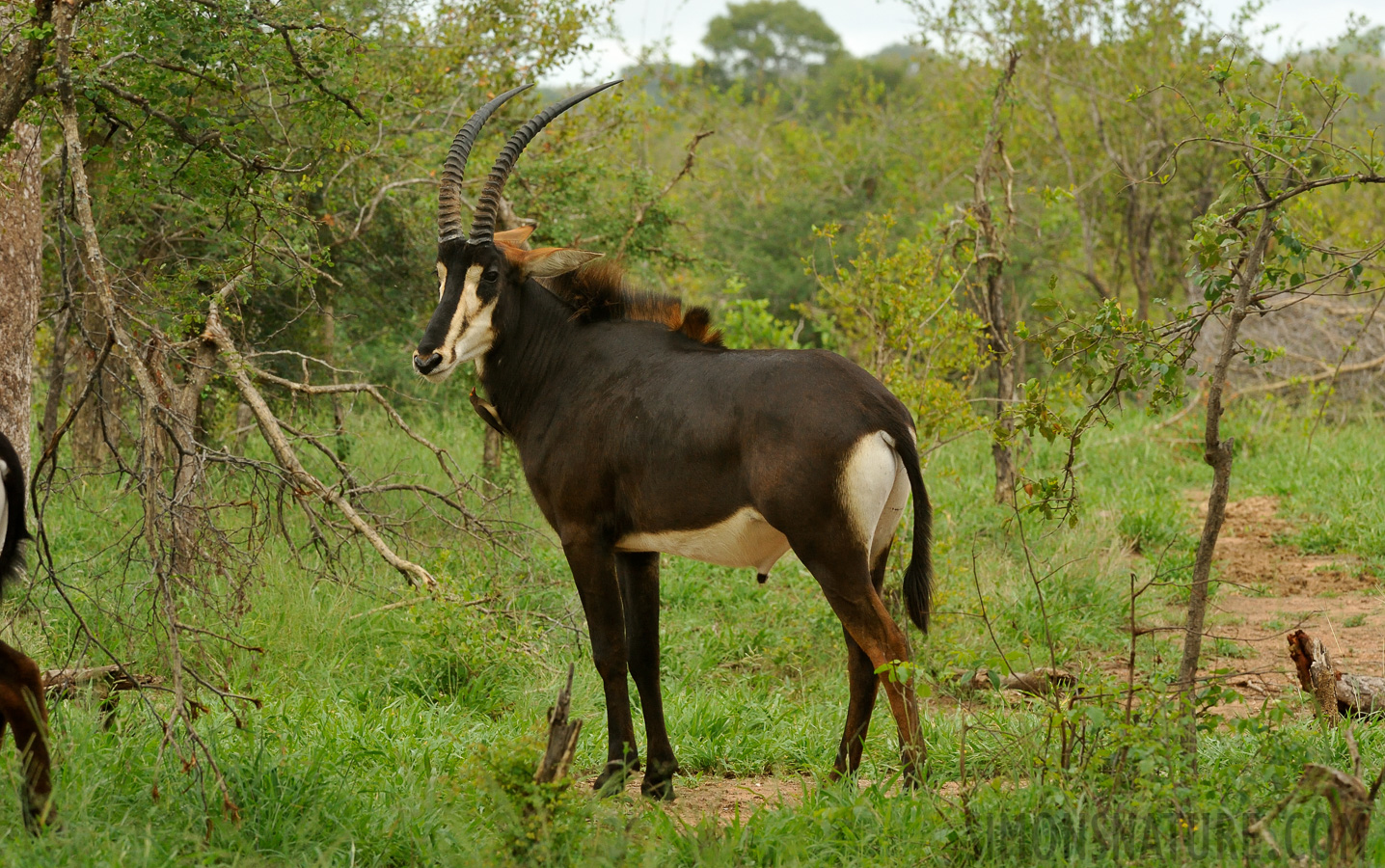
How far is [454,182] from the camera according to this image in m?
4.69

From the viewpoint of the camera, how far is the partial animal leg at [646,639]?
446 cm

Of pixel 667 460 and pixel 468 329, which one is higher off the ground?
A: pixel 468 329

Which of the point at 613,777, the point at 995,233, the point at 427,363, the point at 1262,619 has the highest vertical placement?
the point at 995,233

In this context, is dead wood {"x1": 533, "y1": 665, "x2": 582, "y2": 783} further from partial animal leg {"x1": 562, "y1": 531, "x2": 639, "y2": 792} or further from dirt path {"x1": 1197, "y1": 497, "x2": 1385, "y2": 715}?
dirt path {"x1": 1197, "y1": 497, "x2": 1385, "y2": 715}

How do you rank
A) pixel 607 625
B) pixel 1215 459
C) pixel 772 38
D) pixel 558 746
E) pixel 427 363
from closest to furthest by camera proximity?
pixel 558 746, pixel 1215 459, pixel 427 363, pixel 607 625, pixel 772 38

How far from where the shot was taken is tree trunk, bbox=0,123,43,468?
18.1ft

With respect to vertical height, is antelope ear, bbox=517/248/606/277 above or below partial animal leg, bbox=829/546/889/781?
above

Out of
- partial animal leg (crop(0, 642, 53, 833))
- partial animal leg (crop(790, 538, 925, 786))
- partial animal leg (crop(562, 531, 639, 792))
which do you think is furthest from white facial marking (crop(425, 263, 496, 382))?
partial animal leg (crop(0, 642, 53, 833))

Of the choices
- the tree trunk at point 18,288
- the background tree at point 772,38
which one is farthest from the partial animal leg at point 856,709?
the background tree at point 772,38

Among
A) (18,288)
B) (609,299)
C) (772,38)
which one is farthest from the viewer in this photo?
(772,38)

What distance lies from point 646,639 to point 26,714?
206 cm

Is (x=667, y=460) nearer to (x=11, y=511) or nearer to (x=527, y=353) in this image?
(x=527, y=353)

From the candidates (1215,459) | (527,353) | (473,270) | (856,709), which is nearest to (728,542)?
(856,709)

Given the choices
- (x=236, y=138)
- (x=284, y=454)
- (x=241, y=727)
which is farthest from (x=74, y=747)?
(x=236, y=138)
